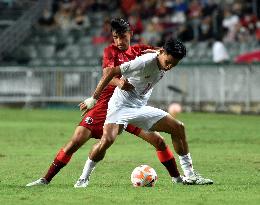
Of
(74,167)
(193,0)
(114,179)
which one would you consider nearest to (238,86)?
(193,0)

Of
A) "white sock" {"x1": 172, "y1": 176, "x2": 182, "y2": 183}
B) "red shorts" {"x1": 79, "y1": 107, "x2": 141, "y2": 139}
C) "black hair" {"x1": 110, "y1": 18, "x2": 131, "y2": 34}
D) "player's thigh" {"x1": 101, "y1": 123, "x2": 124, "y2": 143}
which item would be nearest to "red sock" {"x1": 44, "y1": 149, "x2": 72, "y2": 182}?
"red shorts" {"x1": 79, "y1": 107, "x2": 141, "y2": 139}

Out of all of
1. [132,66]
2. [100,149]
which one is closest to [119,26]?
[132,66]

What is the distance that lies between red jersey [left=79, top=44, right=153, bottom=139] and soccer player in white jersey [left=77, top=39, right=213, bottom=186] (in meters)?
0.27

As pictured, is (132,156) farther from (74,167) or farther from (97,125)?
(97,125)

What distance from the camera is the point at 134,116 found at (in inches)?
437

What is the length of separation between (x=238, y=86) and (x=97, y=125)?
17.3 metres

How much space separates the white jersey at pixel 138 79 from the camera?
10805 mm

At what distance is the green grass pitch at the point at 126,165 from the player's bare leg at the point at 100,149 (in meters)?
0.18

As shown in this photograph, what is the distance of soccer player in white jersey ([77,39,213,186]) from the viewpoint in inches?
423

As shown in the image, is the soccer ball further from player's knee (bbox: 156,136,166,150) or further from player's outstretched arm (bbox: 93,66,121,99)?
player's outstretched arm (bbox: 93,66,121,99)

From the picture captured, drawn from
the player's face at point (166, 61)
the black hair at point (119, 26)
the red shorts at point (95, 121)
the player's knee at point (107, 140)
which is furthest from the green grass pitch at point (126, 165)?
the black hair at point (119, 26)

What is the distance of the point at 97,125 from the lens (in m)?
11.5

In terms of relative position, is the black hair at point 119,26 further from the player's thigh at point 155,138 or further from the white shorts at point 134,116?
the player's thigh at point 155,138

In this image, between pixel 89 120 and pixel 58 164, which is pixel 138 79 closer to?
pixel 89 120
